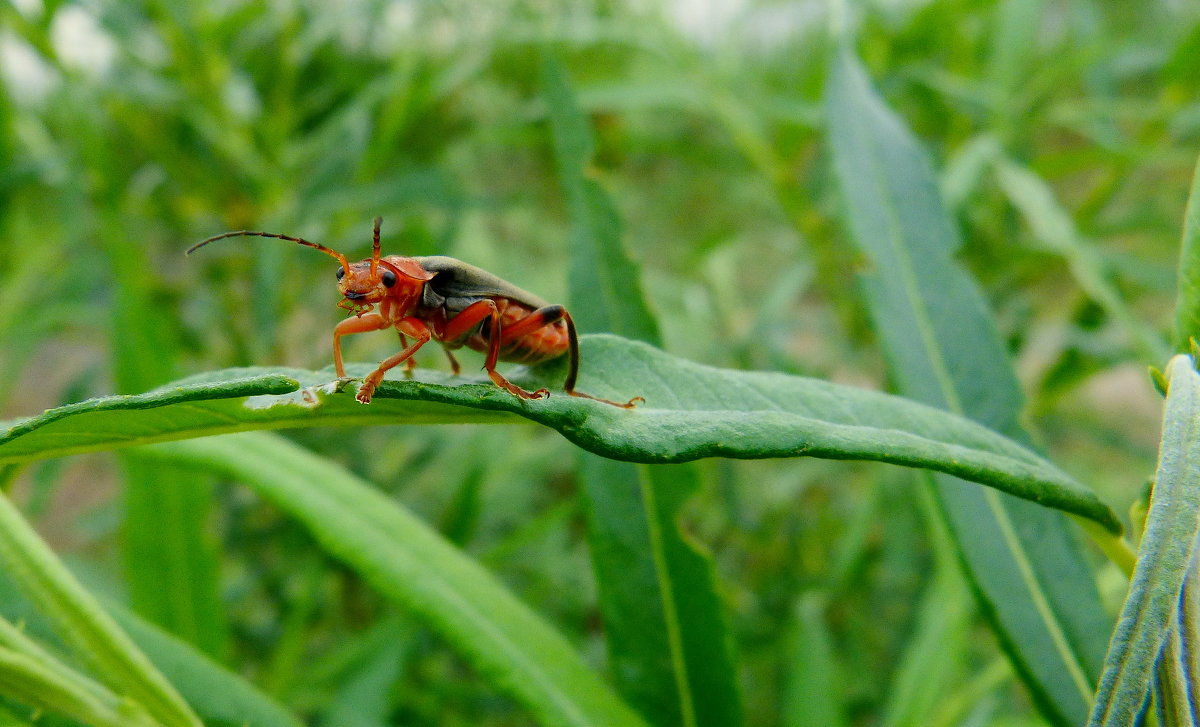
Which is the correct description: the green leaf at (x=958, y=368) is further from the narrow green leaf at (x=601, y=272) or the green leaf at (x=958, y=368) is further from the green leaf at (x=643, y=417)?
the narrow green leaf at (x=601, y=272)

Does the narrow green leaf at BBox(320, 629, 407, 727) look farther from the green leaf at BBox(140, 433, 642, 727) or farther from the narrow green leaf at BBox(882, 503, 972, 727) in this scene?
the narrow green leaf at BBox(882, 503, 972, 727)

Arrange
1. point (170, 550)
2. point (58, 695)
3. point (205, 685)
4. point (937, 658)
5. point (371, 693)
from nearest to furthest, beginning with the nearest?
1. point (58, 695)
2. point (205, 685)
3. point (170, 550)
4. point (937, 658)
5. point (371, 693)

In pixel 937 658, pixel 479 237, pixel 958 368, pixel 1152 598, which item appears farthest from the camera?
pixel 479 237

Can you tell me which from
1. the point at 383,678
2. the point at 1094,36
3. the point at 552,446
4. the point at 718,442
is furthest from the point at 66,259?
the point at 1094,36

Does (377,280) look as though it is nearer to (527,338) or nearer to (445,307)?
(445,307)

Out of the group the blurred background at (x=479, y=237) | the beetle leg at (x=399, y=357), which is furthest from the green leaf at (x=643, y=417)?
the blurred background at (x=479, y=237)

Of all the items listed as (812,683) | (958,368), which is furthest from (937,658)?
(958,368)
